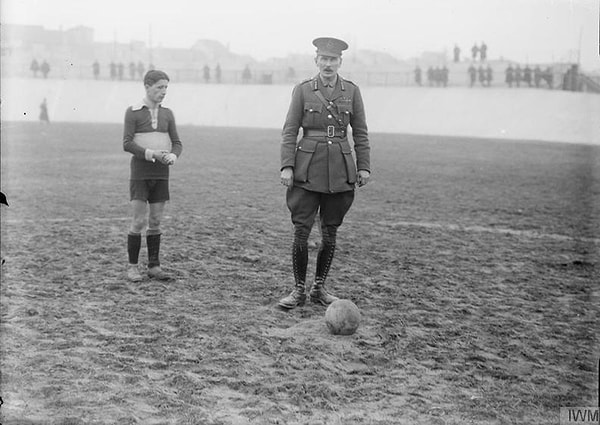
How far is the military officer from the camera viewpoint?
5.68 m

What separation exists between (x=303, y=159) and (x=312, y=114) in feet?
1.20

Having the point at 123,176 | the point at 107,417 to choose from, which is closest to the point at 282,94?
the point at 123,176

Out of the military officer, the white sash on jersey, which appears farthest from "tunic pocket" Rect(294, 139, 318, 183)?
the white sash on jersey

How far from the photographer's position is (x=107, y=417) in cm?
364

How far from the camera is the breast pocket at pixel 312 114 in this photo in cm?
570

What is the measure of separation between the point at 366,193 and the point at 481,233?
4.49 metres

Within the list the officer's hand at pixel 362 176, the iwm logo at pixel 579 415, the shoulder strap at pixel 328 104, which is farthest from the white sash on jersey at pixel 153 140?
the iwm logo at pixel 579 415

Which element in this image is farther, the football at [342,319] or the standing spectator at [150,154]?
the standing spectator at [150,154]

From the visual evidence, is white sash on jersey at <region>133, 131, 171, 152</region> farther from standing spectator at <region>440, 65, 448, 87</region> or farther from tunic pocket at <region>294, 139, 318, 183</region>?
standing spectator at <region>440, 65, 448, 87</region>

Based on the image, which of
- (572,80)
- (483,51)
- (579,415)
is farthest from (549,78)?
(579,415)

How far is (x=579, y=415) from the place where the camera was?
380 cm

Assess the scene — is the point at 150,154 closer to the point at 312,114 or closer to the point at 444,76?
the point at 312,114

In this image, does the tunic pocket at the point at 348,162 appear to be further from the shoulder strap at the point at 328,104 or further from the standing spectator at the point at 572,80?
the standing spectator at the point at 572,80

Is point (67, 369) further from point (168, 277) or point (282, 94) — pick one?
point (282, 94)
